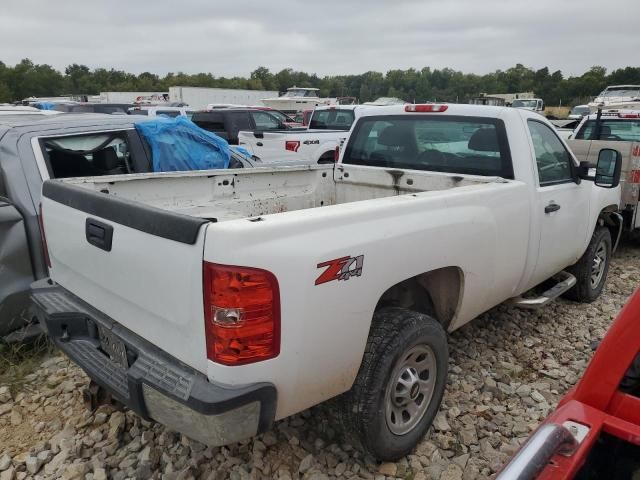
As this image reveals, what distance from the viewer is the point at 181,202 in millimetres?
3703

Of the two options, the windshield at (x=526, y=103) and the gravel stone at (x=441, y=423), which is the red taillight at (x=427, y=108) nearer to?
the gravel stone at (x=441, y=423)


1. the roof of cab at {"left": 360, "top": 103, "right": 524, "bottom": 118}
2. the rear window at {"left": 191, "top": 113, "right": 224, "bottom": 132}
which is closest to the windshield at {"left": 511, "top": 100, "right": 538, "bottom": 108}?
the rear window at {"left": 191, "top": 113, "right": 224, "bottom": 132}

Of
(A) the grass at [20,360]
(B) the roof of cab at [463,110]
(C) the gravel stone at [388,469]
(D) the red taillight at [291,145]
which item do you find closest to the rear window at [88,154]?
(A) the grass at [20,360]

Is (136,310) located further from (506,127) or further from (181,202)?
(506,127)

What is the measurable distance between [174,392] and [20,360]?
242 cm

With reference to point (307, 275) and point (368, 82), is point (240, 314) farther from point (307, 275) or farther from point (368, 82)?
point (368, 82)

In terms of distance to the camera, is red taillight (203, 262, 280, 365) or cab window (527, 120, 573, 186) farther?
cab window (527, 120, 573, 186)

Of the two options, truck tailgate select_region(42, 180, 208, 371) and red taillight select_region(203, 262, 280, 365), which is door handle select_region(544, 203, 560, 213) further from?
truck tailgate select_region(42, 180, 208, 371)

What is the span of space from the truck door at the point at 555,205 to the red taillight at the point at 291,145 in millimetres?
6484

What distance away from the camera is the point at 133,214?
2.14m

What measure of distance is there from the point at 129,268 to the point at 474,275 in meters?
1.91

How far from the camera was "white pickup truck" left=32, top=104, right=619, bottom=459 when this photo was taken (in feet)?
6.33

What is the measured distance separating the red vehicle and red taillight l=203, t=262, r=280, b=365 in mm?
954

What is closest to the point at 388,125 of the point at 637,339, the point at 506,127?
the point at 506,127
